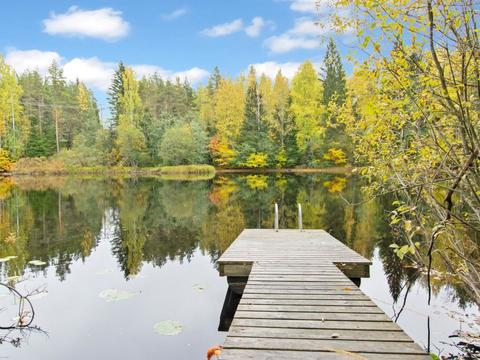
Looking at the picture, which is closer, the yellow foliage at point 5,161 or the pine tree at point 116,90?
the yellow foliage at point 5,161

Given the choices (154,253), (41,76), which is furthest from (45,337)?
(41,76)

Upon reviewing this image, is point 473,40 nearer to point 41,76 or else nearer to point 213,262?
point 213,262

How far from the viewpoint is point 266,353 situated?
104 inches

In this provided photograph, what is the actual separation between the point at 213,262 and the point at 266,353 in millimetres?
5851

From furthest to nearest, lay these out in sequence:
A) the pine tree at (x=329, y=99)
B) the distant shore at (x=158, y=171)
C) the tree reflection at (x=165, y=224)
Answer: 1. the distant shore at (x=158, y=171)
2. the pine tree at (x=329, y=99)
3. the tree reflection at (x=165, y=224)

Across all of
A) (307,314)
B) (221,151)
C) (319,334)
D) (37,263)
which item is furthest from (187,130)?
(319,334)

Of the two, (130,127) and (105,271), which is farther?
(130,127)

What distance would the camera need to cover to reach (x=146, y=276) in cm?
743

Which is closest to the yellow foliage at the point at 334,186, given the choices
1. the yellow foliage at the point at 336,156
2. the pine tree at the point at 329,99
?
the pine tree at the point at 329,99

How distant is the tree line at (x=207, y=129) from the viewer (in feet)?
129

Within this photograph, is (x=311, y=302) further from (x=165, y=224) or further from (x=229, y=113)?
(x=229, y=113)

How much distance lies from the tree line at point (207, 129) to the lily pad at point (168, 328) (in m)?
33.7

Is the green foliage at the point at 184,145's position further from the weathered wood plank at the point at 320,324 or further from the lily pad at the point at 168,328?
the weathered wood plank at the point at 320,324

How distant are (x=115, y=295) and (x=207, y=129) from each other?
39395mm
